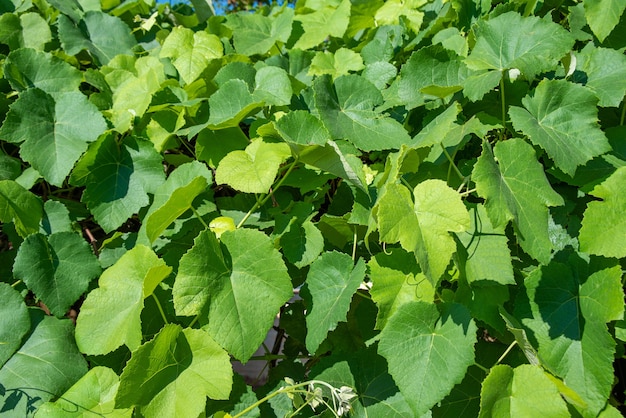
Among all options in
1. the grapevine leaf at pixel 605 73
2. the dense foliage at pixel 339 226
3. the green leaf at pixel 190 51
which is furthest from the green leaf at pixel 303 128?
the grapevine leaf at pixel 605 73

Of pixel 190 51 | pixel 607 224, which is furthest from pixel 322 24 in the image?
pixel 607 224

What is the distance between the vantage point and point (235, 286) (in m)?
1.19

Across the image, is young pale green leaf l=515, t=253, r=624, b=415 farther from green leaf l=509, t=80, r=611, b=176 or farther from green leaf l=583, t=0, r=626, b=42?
green leaf l=583, t=0, r=626, b=42

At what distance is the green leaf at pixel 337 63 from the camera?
5.49 feet

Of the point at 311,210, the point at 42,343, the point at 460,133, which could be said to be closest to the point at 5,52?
the point at 42,343

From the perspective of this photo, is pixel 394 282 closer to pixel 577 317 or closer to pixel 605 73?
pixel 577 317

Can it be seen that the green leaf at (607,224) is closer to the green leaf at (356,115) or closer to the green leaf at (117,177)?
the green leaf at (356,115)

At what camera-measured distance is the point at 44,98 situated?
5.15 ft

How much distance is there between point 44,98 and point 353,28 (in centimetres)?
98

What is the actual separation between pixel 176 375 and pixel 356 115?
0.70 m

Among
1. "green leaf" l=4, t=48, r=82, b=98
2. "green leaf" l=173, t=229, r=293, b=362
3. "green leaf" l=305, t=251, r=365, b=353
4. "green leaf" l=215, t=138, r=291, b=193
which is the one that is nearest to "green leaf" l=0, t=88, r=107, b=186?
"green leaf" l=4, t=48, r=82, b=98

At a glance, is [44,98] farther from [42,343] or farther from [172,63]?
[42,343]

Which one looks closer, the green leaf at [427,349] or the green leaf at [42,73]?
the green leaf at [427,349]

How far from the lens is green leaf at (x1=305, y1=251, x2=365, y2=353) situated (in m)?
1.17
